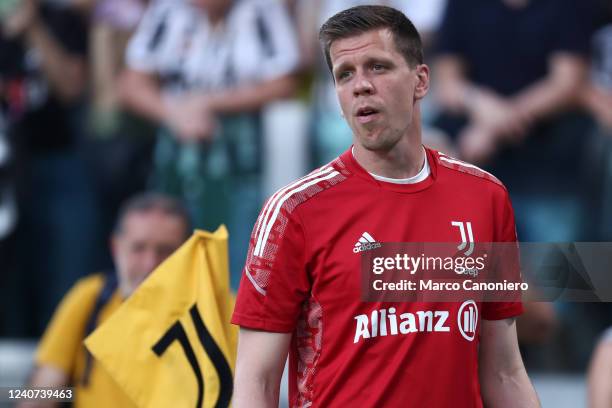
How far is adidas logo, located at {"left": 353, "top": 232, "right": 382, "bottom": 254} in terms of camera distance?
255cm

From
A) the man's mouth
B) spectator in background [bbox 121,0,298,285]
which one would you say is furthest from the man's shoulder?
spectator in background [bbox 121,0,298,285]

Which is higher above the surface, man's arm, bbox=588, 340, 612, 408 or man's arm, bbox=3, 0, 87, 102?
man's arm, bbox=3, 0, 87, 102

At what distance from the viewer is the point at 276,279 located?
253 centimetres

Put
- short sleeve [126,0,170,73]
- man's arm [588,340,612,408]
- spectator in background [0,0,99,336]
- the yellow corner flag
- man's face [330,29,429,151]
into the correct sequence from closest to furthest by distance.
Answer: man's face [330,29,429,151] → the yellow corner flag → man's arm [588,340,612,408] → short sleeve [126,0,170,73] → spectator in background [0,0,99,336]

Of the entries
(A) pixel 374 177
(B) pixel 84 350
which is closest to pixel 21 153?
(B) pixel 84 350

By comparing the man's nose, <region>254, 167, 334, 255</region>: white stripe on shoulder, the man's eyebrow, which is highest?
the man's eyebrow

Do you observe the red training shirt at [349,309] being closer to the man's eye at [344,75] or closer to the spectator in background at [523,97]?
the man's eye at [344,75]

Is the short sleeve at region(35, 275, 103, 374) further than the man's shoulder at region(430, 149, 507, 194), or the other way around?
the short sleeve at region(35, 275, 103, 374)

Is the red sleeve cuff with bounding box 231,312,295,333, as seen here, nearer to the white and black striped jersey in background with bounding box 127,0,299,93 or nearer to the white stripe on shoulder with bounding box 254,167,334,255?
the white stripe on shoulder with bounding box 254,167,334,255

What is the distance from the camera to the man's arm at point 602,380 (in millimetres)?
3955

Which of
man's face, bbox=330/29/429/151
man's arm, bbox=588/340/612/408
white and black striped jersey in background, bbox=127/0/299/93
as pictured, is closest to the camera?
man's face, bbox=330/29/429/151

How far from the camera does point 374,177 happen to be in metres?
2.67

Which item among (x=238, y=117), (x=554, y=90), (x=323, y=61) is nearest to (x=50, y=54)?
(x=238, y=117)

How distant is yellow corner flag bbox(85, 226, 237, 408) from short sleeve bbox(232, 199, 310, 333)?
2.23 ft
